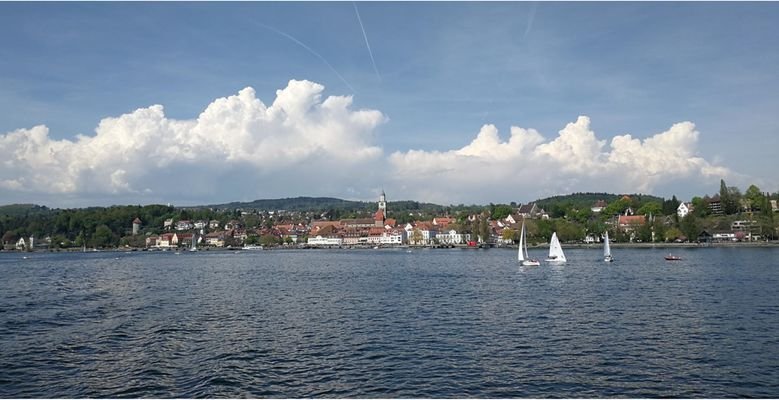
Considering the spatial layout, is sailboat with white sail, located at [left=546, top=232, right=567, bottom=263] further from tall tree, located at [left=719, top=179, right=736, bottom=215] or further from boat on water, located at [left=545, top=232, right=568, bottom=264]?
tall tree, located at [left=719, top=179, right=736, bottom=215]

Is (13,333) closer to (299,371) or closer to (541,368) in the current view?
(299,371)

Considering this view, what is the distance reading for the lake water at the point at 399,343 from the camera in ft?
65.5

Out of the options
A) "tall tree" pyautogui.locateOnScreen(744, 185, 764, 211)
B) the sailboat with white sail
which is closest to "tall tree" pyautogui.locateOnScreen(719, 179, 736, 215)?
"tall tree" pyautogui.locateOnScreen(744, 185, 764, 211)

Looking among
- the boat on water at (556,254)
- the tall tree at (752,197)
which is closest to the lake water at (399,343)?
the boat on water at (556,254)

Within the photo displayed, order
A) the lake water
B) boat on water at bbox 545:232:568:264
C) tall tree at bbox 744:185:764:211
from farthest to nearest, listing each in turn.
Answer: tall tree at bbox 744:185:764:211
boat on water at bbox 545:232:568:264
the lake water

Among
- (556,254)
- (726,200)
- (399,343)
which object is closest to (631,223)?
(726,200)

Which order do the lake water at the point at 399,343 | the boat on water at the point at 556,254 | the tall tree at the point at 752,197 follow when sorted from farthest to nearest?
1. the tall tree at the point at 752,197
2. the boat on water at the point at 556,254
3. the lake water at the point at 399,343

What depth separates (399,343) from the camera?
26609mm

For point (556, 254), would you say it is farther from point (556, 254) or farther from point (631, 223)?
point (631, 223)

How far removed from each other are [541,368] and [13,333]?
26.1 metres

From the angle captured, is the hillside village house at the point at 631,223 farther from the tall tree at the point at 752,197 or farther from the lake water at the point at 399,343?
the lake water at the point at 399,343

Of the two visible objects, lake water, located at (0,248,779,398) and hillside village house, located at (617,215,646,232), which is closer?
lake water, located at (0,248,779,398)

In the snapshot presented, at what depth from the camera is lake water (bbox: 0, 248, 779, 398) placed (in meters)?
20.0

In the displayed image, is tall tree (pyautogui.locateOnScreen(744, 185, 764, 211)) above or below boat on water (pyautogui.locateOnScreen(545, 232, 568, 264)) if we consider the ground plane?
above
